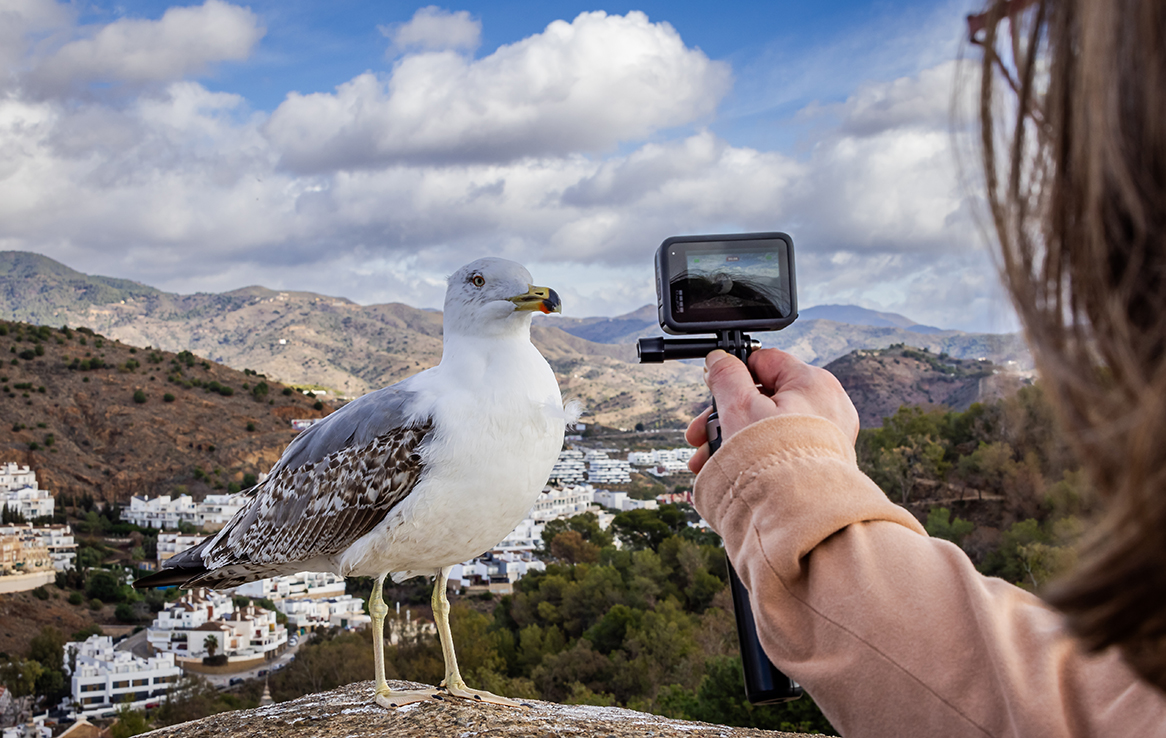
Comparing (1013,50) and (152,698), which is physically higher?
(1013,50)

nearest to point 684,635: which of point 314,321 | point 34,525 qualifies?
point 34,525

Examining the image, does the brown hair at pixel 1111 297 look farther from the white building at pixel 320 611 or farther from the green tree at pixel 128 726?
the white building at pixel 320 611

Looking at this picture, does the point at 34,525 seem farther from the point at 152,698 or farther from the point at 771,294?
the point at 771,294

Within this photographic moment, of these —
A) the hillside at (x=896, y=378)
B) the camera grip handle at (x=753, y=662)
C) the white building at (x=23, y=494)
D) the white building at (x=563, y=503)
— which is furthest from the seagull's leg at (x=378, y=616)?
the white building at (x=563, y=503)

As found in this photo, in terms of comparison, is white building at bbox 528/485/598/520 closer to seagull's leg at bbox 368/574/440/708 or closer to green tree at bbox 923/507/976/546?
green tree at bbox 923/507/976/546

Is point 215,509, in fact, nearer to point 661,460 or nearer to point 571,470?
point 571,470

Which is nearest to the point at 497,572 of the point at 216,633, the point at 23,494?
the point at 216,633

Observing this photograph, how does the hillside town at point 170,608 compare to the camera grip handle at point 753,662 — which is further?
the hillside town at point 170,608
